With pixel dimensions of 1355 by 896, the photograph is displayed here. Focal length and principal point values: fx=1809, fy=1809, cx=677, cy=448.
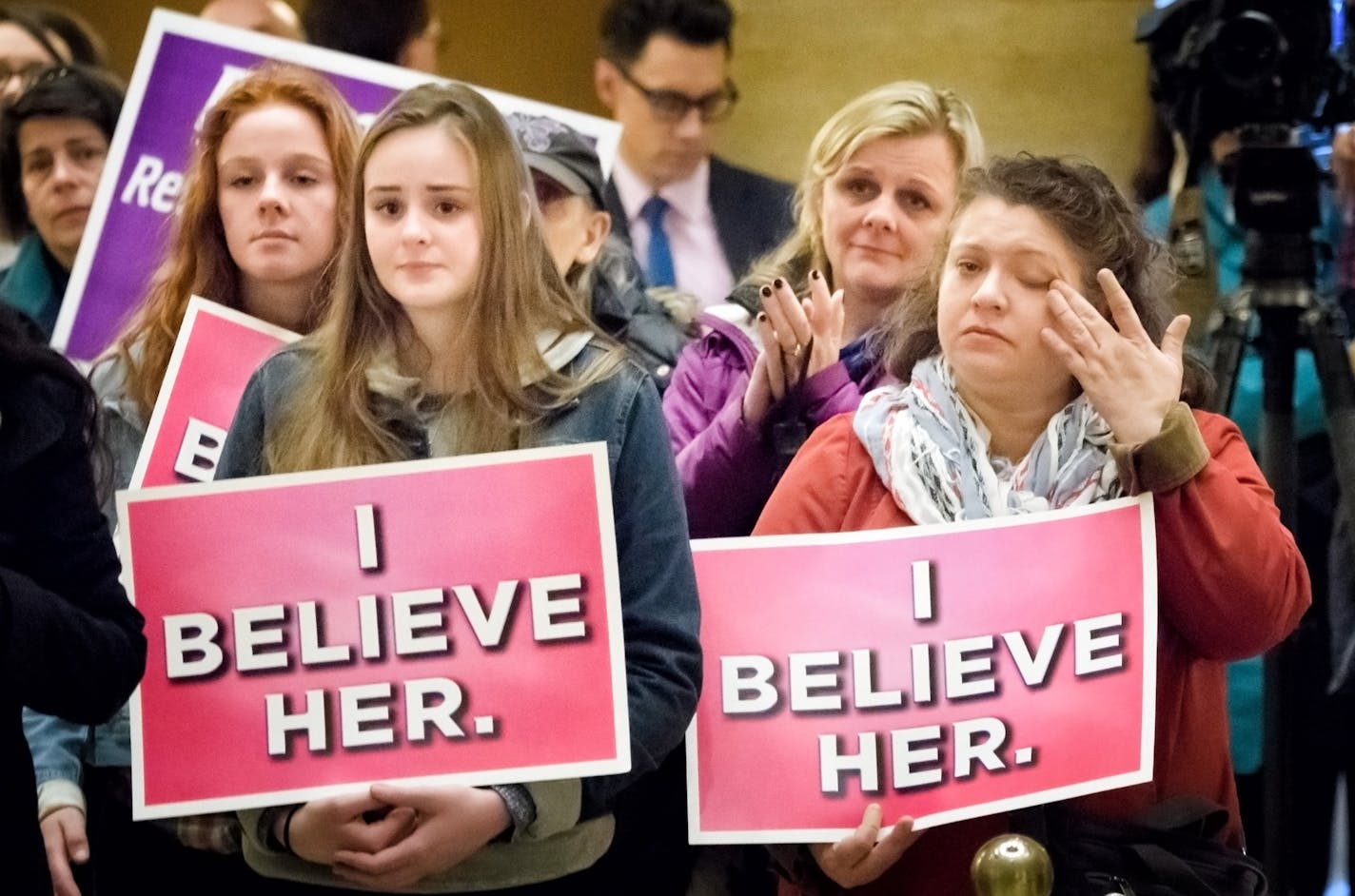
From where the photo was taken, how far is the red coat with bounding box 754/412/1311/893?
5.54ft

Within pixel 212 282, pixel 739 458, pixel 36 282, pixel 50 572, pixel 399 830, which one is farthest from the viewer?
pixel 36 282

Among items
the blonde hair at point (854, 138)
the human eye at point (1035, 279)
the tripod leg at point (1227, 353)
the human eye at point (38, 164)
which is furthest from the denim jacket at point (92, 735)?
the tripod leg at point (1227, 353)

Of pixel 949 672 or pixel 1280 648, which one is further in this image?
pixel 1280 648

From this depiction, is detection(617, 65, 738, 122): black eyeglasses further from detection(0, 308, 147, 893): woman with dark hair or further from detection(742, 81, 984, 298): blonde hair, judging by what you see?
detection(0, 308, 147, 893): woman with dark hair

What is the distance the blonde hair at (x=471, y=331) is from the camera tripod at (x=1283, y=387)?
69 centimetres

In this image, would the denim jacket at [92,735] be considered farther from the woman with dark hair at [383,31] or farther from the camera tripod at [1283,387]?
the camera tripod at [1283,387]

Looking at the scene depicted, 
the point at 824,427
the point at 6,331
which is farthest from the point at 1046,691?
the point at 6,331

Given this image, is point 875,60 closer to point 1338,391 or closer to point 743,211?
point 743,211

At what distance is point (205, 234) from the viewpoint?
194 cm

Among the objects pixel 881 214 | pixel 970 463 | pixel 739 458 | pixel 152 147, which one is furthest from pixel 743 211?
pixel 152 147

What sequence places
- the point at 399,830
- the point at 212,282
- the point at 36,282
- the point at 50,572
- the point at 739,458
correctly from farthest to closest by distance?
1. the point at 36,282
2. the point at 212,282
3. the point at 739,458
4. the point at 399,830
5. the point at 50,572

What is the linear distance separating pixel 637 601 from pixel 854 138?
21.4 inches

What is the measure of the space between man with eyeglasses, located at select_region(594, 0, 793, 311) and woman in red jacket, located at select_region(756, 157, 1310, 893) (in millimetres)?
307

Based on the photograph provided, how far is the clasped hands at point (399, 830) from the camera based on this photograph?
168 centimetres
